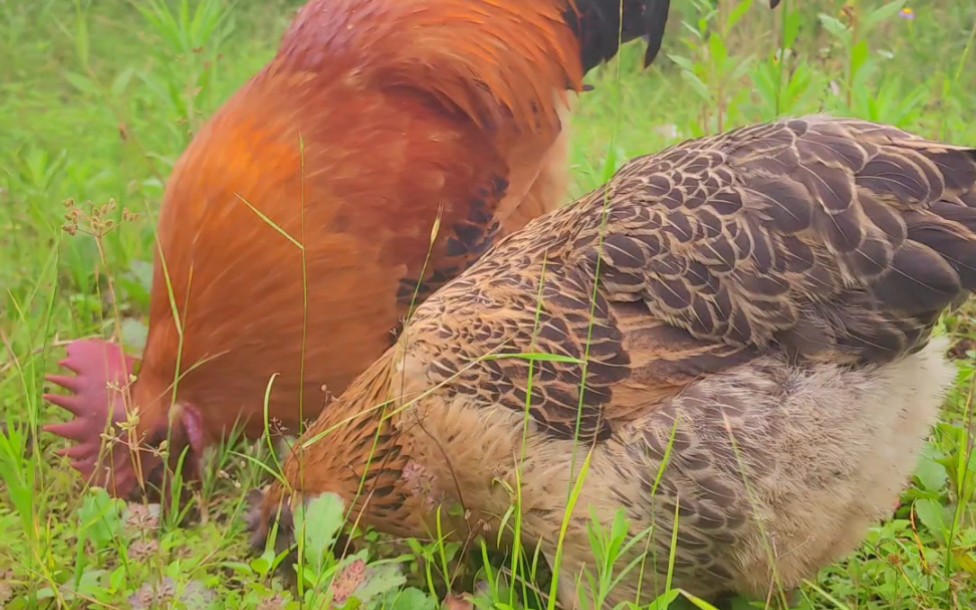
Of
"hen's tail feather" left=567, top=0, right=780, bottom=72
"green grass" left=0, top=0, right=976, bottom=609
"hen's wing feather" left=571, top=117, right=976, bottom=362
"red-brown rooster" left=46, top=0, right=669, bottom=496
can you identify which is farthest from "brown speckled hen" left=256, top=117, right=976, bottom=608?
"hen's tail feather" left=567, top=0, right=780, bottom=72

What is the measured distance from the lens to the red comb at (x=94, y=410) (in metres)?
2.14

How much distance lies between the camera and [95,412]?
2.22 m

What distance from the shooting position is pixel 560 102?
111 inches

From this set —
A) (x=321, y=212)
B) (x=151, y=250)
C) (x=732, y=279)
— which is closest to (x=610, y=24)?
(x=321, y=212)

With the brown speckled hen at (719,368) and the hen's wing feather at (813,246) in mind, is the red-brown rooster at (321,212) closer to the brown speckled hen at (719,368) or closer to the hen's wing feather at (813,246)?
the brown speckled hen at (719,368)

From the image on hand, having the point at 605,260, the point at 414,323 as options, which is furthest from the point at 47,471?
the point at 605,260

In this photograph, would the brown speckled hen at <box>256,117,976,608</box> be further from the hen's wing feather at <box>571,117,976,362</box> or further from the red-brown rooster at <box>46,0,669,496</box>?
the red-brown rooster at <box>46,0,669,496</box>

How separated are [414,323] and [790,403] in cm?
81

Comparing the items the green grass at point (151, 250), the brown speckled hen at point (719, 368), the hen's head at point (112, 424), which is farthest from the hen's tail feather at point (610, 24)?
the hen's head at point (112, 424)

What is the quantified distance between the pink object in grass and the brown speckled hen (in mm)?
598

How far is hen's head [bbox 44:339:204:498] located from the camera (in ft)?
7.04

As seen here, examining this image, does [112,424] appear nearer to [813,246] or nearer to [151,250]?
[151,250]

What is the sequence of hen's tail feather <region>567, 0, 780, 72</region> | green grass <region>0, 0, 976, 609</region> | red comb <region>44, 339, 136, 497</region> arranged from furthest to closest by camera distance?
hen's tail feather <region>567, 0, 780, 72</region> → red comb <region>44, 339, 136, 497</region> → green grass <region>0, 0, 976, 609</region>

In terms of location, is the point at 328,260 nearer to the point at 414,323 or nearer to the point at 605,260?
the point at 414,323
